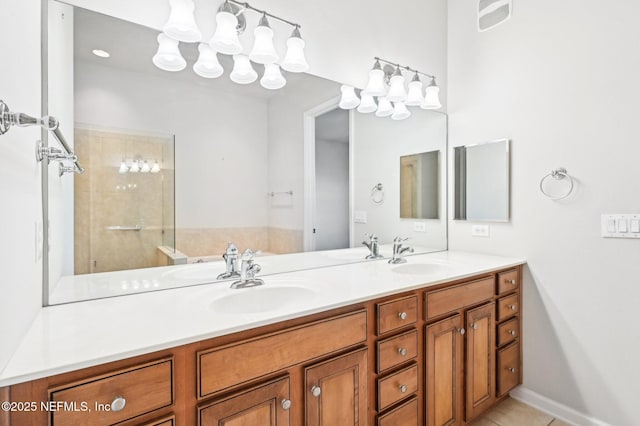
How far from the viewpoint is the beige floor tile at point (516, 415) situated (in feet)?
5.99

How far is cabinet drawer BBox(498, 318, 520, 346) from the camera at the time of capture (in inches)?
74.2

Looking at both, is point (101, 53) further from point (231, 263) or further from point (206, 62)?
point (231, 263)

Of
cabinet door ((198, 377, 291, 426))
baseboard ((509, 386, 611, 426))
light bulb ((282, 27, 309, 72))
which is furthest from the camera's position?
baseboard ((509, 386, 611, 426))

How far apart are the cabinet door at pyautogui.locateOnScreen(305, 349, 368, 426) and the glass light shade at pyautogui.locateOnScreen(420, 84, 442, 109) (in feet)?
5.67

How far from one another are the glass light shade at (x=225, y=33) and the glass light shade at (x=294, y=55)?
27 centimetres

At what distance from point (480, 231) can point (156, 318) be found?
2092 mm

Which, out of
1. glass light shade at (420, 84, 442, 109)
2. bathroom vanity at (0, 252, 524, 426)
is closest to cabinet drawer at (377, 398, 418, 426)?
bathroom vanity at (0, 252, 524, 426)

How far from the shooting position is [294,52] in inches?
62.7

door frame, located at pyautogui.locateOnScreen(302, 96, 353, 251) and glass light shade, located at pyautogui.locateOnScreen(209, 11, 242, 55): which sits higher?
glass light shade, located at pyautogui.locateOnScreen(209, 11, 242, 55)

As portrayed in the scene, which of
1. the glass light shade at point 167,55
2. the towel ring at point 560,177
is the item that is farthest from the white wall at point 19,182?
the towel ring at point 560,177

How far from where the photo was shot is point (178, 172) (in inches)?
56.1

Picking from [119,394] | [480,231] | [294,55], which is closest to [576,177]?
[480,231]

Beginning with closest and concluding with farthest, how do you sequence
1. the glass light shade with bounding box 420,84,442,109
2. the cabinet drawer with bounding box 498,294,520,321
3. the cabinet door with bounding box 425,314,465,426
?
the cabinet door with bounding box 425,314,465,426 → the cabinet drawer with bounding box 498,294,520,321 → the glass light shade with bounding box 420,84,442,109

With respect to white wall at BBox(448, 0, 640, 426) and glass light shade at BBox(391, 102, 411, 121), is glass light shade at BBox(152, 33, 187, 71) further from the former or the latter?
white wall at BBox(448, 0, 640, 426)
